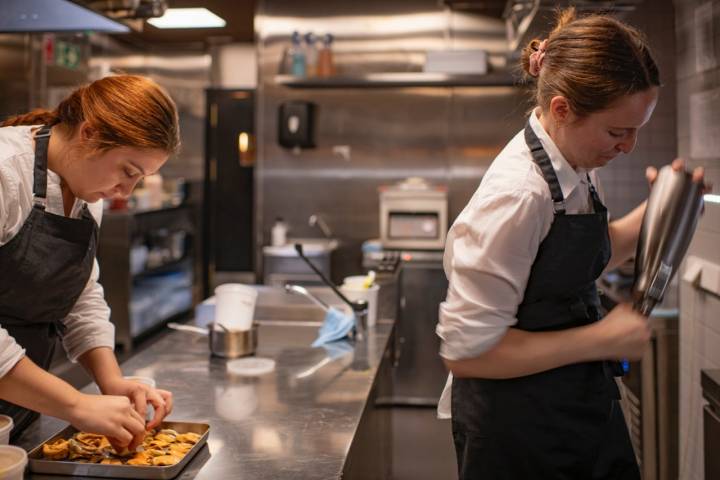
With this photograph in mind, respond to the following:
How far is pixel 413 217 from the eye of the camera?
5109mm

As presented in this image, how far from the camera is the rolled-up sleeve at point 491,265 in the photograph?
4.42ft

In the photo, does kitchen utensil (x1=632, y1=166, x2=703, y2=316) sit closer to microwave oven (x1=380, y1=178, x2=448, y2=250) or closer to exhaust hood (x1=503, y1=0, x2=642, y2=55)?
exhaust hood (x1=503, y1=0, x2=642, y2=55)

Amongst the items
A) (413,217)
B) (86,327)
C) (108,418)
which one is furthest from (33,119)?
(413,217)

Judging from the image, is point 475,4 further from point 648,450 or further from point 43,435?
point 43,435

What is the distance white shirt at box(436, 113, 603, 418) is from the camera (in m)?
1.35

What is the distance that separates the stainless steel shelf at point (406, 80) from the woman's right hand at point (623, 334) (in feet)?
13.4

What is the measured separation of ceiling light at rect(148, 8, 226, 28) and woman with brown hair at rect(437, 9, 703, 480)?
2.42 meters

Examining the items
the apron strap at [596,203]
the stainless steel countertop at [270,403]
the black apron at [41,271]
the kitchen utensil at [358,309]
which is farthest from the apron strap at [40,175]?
the kitchen utensil at [358,309]

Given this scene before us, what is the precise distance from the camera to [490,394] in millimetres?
1543

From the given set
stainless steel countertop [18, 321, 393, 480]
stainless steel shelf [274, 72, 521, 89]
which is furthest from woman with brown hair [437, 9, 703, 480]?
stainless steel shelf [274, 72, 521, 89]

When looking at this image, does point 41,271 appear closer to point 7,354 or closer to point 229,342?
point 7,354

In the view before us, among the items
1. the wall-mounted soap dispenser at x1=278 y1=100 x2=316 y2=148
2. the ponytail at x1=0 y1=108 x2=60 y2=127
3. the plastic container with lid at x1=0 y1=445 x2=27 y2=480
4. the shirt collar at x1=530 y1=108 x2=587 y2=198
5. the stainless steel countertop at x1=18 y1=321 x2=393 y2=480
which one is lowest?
the stainless steel countertop at x1=18 y1=321 x2=393 y2=480

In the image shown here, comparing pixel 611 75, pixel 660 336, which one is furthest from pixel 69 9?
pixel 660 336

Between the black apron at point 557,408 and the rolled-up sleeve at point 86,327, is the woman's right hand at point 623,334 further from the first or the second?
the rolled-up sleeve at point 86,327
